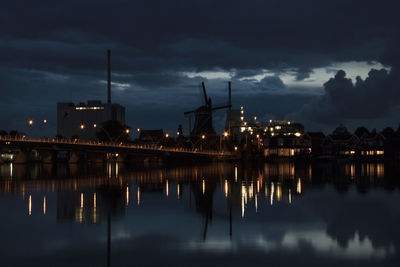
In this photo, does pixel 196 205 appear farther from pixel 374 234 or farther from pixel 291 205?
pixel 374 234

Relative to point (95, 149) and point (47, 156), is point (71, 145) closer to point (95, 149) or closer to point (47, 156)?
point (95, 149)

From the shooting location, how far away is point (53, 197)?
48375mm

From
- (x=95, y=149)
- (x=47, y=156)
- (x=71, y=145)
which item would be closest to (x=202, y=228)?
(x=71, y=145)

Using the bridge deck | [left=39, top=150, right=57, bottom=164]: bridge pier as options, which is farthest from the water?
[left=39, top=150, right=57, bottom=164]: bridge pier

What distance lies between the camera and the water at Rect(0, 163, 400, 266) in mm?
23141

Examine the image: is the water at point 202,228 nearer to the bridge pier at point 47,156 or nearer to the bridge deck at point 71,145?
the bridge deck at point 71,145

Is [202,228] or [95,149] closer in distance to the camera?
[202,228]

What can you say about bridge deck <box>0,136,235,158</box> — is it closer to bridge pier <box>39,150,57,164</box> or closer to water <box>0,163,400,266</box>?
bridge pier <box>39,150,57,164</box>

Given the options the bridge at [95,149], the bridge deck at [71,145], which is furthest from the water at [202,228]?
the bridge at [95,149]

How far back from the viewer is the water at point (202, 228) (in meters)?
23.1

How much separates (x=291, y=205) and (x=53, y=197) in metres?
22.5

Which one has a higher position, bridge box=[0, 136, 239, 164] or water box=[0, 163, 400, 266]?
bridge box=[0, 136, 239, 164]

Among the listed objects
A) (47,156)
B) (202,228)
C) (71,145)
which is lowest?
(202,228)

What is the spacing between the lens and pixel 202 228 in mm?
30797
